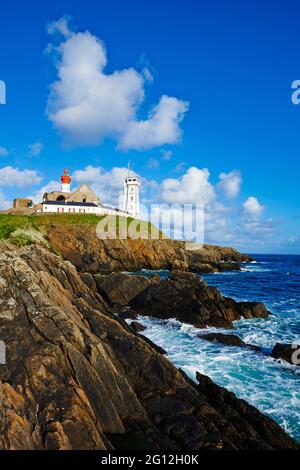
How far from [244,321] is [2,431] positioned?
28050 mm

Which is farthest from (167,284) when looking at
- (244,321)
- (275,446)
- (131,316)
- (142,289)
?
(275,446)

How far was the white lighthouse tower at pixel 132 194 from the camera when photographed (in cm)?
12362

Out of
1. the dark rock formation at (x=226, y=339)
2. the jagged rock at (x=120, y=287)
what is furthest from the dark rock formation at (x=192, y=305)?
the dark rock formation at (x=226, y=339)

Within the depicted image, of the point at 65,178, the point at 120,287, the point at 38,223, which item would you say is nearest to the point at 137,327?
the point at 120,287

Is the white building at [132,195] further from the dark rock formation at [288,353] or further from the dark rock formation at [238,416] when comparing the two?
the dark rock formation at [238,416]

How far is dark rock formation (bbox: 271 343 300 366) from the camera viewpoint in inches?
909

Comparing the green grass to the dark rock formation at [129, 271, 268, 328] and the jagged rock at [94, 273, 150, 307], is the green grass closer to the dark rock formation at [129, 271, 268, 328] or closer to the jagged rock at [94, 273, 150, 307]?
the jagged rock at [94, 273, 150, 307]

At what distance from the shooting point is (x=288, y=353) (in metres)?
23.4

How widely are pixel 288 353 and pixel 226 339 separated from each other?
483 cm

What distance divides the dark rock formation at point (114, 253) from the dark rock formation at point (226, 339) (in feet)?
145

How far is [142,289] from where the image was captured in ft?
130

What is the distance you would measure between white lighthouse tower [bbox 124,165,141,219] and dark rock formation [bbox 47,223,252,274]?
119ft

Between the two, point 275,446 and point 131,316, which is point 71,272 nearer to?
point 131,316
